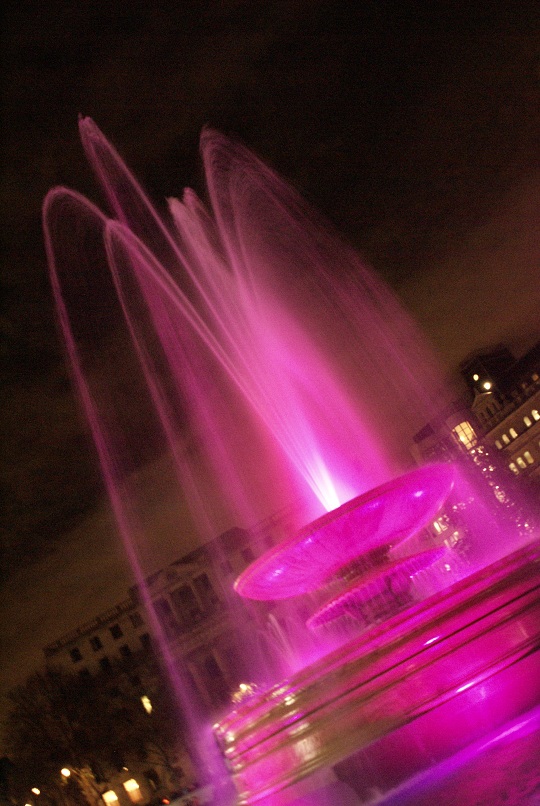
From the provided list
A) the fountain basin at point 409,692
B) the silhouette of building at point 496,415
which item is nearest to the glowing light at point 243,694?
the fountain basin at point 409,692

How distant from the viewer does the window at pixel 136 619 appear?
66.1 meters

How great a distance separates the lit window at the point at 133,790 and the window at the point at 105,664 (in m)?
10.5

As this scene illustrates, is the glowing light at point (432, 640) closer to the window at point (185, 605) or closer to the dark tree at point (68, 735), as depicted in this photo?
the dark tree at point (68, 735)

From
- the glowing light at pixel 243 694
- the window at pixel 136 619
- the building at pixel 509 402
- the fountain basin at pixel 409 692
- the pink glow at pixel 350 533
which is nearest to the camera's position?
the fountain basin at pixel 409 692

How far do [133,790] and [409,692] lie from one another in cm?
5877

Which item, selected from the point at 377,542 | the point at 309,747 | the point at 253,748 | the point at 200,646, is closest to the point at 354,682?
the point at 309,747

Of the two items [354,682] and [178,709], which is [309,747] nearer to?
[354,682]

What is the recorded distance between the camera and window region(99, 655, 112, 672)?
6562cm

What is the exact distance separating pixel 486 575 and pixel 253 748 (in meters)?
3.12

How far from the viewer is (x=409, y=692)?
6.75 m

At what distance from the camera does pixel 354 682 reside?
7156 millimetres

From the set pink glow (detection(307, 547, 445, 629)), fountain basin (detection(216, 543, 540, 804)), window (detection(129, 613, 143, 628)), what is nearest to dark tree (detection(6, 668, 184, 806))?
window (detection(129, 613, 143, 628))

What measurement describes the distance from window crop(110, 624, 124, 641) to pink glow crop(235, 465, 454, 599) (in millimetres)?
56725

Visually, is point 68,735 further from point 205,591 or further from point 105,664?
point 105,664
